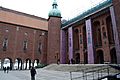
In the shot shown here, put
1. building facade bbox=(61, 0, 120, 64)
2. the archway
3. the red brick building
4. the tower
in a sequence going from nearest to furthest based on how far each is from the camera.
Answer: building facade bbox=(61, 0, 120, 64) < the archway < the red brick building < the tower

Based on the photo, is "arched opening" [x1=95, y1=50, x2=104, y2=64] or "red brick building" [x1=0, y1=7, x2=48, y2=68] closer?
"arched opening" [x1=95, y1=50, x2=104, y2=64]

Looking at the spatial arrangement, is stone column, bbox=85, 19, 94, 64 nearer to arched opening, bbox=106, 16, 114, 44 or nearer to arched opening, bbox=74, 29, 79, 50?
arched opening, bbox=106, 16, 114, 44

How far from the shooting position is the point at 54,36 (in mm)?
37625

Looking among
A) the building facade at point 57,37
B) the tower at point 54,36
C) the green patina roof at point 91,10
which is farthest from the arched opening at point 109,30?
the tower at point 54,36

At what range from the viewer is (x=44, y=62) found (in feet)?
136

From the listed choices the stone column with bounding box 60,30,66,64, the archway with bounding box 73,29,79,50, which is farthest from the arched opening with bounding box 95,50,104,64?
the stone column with bounding box 60,30,66,64

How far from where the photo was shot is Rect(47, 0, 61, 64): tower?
3656 cm

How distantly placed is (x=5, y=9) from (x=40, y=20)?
393 inches

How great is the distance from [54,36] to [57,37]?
0.75 m

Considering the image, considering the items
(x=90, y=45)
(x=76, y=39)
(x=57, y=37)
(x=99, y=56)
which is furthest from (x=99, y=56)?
(x=57, y=37)

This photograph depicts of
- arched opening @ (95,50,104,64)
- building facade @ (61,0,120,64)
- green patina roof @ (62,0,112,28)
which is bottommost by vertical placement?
arched opening @ (95,50,104,64)

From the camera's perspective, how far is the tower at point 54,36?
3656 centimetres

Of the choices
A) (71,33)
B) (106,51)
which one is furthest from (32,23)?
(106,51)

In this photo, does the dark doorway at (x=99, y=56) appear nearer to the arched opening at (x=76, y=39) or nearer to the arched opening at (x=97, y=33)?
the arched opening at (x=97, y=33)
